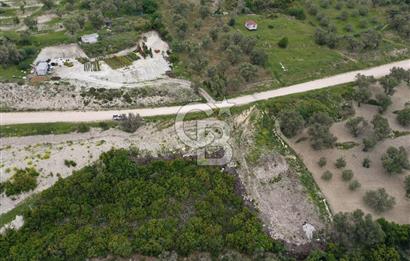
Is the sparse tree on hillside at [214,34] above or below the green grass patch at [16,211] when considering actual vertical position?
above

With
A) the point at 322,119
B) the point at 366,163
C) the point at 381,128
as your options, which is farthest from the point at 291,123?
the point at 381,128

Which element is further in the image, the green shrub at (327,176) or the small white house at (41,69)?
the small white house at (41,69)

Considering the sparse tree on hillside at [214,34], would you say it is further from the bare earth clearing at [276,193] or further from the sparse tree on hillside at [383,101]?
the sparse tree on hillside at [383,101]

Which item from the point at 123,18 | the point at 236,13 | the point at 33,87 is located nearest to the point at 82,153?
the point at 33,87

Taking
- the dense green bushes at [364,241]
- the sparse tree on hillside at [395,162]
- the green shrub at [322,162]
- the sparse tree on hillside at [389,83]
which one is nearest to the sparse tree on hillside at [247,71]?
the green shrub at [322,162]

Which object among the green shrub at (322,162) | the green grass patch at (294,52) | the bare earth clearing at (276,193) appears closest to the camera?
the bare earth clearing at (276,193)

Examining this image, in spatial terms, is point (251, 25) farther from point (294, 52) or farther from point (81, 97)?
point (81, 97)
